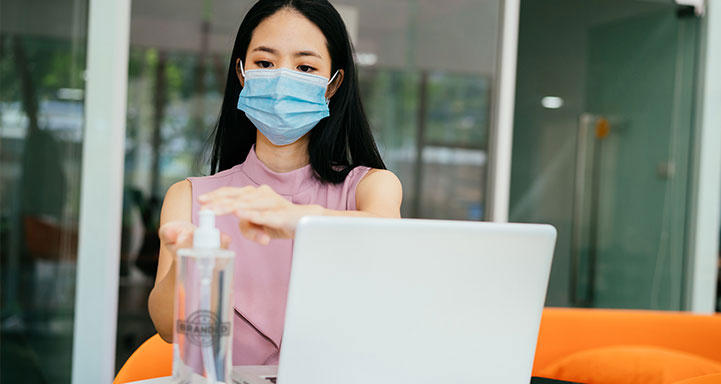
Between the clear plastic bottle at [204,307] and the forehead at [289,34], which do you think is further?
the forehead at [289,34]

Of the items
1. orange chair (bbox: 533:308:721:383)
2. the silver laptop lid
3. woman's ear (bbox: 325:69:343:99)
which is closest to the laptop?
the silver laptop lid

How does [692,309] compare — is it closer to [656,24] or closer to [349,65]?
[656,24]

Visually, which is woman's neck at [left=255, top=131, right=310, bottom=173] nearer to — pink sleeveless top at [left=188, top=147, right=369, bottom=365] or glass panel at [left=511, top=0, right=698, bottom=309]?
pink sleeveless top at [left=188, top=147, right=369, bottom=365]

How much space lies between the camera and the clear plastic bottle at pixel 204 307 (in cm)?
80

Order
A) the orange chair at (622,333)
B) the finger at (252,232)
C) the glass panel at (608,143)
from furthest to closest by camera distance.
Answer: the glass panel at (608,143), the orange chair at (622,333), the finger at (252,232)

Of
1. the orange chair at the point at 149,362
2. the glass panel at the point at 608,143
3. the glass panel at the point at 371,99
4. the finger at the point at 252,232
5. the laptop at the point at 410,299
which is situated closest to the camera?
the laptop at the point at 410,299

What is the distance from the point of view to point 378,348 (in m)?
0.79

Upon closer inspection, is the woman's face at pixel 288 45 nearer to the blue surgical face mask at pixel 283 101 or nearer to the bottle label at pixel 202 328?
the blue surgical face mask at pixel 283 101

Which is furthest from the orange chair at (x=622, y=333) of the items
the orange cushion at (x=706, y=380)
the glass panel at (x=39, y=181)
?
the glass panel at (x=39, y=181)

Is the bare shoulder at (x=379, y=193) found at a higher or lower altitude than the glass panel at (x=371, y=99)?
lower

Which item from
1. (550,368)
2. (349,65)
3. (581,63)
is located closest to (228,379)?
(349,65)

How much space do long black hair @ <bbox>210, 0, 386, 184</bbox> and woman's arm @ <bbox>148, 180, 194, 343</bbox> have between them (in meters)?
0.17

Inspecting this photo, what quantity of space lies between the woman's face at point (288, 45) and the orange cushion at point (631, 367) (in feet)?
4.14

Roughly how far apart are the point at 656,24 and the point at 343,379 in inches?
143
